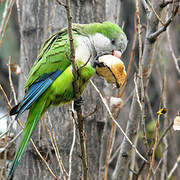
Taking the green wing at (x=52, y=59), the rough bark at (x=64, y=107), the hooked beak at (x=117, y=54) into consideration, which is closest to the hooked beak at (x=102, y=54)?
the hooked beak at (x=117, y=54)

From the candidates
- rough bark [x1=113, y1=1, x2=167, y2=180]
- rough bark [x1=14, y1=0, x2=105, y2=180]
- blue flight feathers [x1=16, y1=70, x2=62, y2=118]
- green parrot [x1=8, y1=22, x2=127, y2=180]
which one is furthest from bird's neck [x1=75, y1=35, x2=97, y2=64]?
rough bark [x1=113, y1=1, x2=167, y2=180]

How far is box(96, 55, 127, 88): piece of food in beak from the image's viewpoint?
2.28m

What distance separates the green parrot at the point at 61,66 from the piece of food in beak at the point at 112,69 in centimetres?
8

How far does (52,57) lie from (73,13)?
53 cm

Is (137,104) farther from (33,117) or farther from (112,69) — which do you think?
(33,117)

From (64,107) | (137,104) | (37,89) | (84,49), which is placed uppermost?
(84,49)

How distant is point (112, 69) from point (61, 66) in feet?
1.43

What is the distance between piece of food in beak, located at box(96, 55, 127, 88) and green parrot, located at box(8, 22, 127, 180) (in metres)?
0.08

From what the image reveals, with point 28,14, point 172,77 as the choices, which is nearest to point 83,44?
point 28,14

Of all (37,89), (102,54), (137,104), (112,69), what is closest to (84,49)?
(102,54)

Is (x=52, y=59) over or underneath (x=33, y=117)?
over

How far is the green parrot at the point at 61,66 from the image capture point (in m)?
2.39

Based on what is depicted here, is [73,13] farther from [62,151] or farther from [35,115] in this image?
[62,151]

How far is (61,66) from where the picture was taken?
249 centimetres
